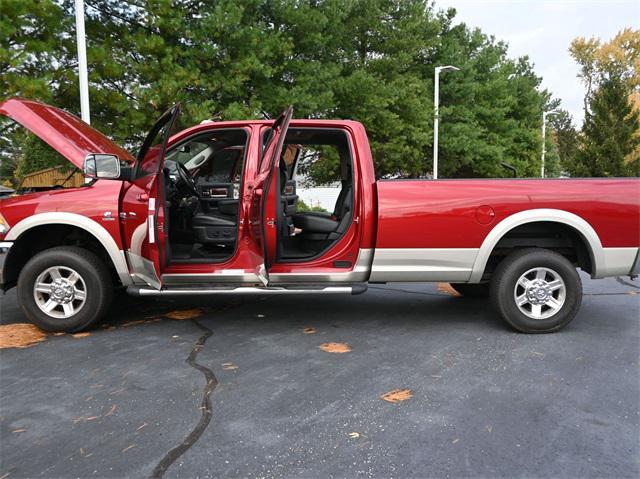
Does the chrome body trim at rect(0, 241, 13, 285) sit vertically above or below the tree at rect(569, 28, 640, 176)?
below

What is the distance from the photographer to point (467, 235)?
4.42 meters

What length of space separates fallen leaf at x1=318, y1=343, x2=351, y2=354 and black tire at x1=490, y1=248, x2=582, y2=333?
1.44 meters

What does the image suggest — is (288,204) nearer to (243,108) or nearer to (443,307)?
(443,307)

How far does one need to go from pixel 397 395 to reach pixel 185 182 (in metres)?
2.97

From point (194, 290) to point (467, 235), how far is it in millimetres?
2445

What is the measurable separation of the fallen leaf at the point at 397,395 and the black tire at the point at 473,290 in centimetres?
285

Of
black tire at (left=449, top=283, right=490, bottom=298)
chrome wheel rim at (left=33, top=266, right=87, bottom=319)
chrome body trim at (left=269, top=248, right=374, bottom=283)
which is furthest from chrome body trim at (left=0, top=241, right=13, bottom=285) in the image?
black tire at (left=449, top=283, right=490, bottom=298)

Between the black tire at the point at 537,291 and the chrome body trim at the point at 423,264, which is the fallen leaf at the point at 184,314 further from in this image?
the black tire at the point at 537,291

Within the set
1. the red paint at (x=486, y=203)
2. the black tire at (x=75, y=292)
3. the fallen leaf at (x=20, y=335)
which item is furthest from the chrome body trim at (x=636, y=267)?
the fallen leaf at (x=20, y=335)

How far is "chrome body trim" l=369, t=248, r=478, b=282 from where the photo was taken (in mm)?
4453

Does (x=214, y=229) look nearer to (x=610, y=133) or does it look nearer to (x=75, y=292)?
(x=75, y=292)

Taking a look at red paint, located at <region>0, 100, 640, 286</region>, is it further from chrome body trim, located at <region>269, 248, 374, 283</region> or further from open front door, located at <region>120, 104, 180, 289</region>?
chrome body trim, located at <region>269, 248, 374, 283</region>

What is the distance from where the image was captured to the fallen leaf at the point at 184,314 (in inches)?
207

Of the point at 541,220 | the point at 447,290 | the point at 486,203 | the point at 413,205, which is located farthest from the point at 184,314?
the point at 541,220
